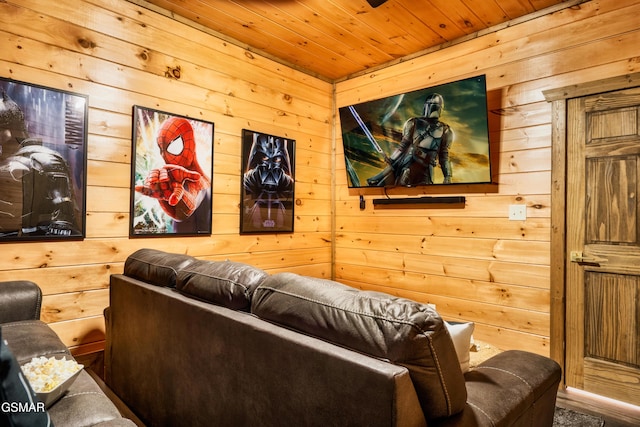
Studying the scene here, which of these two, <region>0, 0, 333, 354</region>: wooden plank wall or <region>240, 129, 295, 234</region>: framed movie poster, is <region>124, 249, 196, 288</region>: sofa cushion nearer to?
<region>0, 0, 333, 354</region>: wooden plank wall

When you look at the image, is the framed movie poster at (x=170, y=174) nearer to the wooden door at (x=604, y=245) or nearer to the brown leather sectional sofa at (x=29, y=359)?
the brown leather sectional sofa at (x=29, y=359)

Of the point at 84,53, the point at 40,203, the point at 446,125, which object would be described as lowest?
the point at 40,203

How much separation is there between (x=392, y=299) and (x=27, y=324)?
1865 mm

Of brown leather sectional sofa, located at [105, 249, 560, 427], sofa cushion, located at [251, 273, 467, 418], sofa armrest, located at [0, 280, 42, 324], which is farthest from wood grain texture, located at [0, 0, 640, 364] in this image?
sofa cushion, located at [251, 273, 467, 418]

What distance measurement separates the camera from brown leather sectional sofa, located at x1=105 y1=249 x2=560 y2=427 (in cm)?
97

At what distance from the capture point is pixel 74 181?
8.02 ft

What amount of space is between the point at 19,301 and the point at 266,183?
2107mm

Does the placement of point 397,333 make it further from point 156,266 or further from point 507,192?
point 507,192

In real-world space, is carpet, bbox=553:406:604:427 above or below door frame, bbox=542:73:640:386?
below

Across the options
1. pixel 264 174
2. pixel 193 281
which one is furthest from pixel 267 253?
pixel 193 281

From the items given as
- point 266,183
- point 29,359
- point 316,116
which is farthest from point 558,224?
point 29,359

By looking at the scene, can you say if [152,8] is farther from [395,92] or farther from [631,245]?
[631,245]

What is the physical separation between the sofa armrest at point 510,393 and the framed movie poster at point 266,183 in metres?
2.48

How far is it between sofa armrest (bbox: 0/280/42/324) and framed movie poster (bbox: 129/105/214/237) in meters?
0.78
